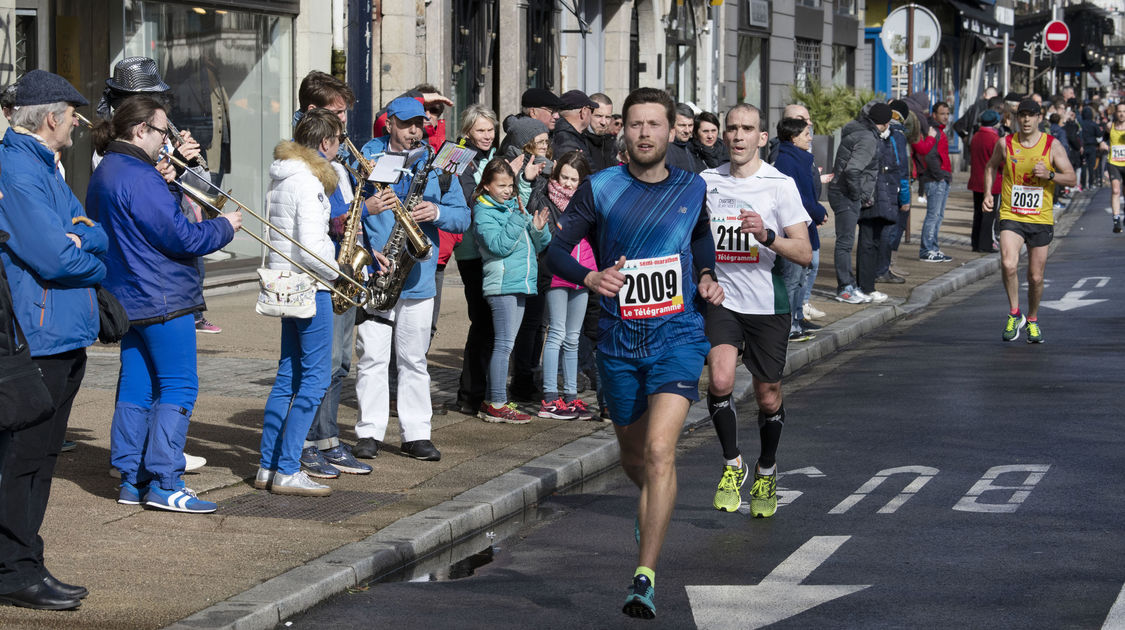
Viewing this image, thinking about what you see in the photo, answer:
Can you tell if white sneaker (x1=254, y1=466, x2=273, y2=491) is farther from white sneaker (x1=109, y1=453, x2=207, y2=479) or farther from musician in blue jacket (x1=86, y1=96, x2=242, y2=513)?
musician in blue jacket (x1=86, y1=96, x2=242, y2=513)

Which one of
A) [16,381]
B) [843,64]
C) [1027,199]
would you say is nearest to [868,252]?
[1027,199]

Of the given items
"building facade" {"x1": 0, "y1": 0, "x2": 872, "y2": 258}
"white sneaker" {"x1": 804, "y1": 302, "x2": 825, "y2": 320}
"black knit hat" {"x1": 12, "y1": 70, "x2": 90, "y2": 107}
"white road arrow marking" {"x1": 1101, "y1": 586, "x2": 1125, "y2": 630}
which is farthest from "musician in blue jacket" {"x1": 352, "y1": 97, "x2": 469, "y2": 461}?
"building facade" {"x1": 0, "y1": 0, "x2": 872, "y2": 258}

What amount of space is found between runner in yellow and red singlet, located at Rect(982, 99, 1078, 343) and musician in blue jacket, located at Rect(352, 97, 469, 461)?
6.26 meters

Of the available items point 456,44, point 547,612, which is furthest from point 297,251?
point 456,44

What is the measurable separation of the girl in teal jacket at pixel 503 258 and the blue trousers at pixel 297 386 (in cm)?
200

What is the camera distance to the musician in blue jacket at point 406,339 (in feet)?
27.5

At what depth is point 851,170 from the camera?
52.1ft

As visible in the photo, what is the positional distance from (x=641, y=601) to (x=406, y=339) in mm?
3299

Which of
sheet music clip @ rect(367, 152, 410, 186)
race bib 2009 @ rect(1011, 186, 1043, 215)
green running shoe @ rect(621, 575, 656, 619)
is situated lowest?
green running shoe @ rect(621, 575, 656, 619)

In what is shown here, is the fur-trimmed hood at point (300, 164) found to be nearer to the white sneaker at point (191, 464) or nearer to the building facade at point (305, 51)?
the white sneaker at point (191, 464)

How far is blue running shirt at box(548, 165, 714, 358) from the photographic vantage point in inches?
237

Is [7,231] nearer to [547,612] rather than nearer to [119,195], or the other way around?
[119,195]

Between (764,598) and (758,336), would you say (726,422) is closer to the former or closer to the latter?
(758,336)

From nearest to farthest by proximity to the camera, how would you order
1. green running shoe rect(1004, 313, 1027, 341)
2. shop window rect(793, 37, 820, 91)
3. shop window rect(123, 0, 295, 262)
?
green running shoe rect(1004, 313, 1027, 341) < shop window rect(123, 0, 295, 262) < shop window rect(793, 37, 820, 91)
